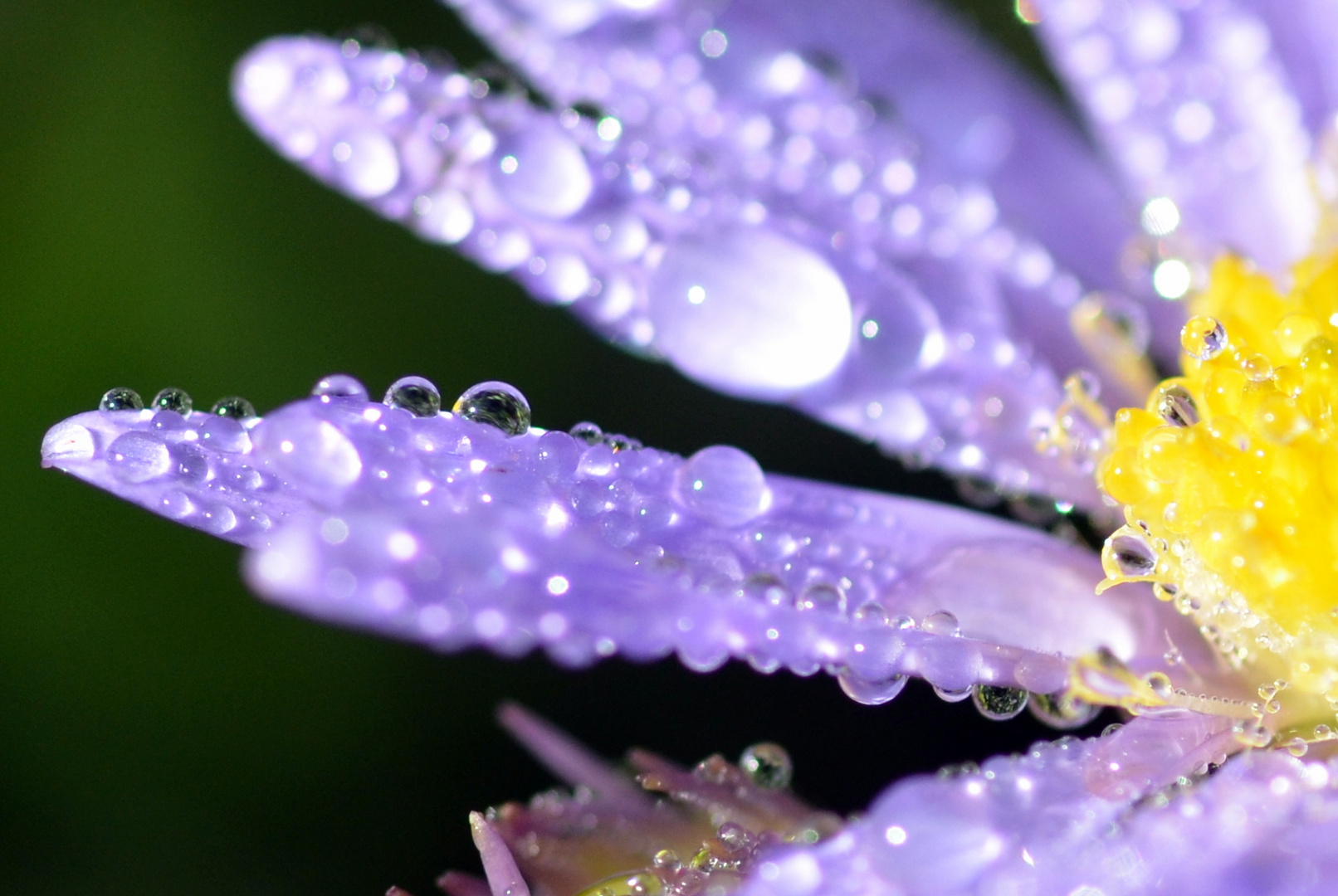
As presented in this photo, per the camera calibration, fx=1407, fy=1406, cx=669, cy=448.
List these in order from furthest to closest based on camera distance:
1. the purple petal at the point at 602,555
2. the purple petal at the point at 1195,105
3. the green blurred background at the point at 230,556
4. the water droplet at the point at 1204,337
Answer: the purple petal at the point at 1195,105 → the green blurred background at the point at 230,556 → the water droplet at the point at 1204,337 → the purple petal at the point at 602,555

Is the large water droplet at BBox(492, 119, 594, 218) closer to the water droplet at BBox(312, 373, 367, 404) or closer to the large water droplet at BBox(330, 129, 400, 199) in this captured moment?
the large water droplet at BBox(330, 129, 400, 199)

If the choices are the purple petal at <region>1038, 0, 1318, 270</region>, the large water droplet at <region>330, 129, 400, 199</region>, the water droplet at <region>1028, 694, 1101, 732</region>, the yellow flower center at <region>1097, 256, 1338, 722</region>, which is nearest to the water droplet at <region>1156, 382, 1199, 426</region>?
the yellow flower center at <region>1097, 256, 1338, 722</region>

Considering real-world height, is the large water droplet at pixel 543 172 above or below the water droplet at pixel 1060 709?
above

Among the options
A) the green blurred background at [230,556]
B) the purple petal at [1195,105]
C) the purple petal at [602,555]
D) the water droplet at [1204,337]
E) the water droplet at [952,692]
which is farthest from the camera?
the purple petal at [1195,105]

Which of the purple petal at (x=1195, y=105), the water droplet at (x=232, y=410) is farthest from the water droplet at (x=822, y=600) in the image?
the purple petal at (x=1195, y=105)

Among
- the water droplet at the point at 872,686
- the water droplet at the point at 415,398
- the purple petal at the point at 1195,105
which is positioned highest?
the purple petal at the point at 1195,105

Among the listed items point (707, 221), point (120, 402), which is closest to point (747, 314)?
point (707, 221)

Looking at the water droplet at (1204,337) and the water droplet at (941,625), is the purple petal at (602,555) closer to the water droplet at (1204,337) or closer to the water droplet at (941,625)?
the water droplet at (941,625)

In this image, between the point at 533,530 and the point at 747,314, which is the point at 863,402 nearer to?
the point at 747,314
